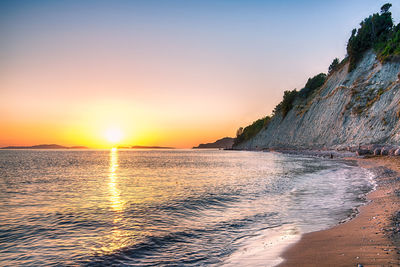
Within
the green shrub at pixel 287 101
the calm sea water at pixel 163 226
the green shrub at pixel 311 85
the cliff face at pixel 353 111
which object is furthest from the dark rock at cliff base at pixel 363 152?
the green shrub at pixel 311 85

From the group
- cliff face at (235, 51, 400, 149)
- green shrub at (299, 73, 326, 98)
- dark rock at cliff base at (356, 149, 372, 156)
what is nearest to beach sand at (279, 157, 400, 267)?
dark rock at cliff base at (356, 149, 372, 156)

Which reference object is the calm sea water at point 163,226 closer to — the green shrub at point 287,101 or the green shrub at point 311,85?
the green shrub at point 287,101

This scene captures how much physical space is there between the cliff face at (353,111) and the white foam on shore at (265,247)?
1661 inches

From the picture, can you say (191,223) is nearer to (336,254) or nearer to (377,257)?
(336,254)

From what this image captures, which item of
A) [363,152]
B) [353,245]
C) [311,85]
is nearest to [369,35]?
[311,85]

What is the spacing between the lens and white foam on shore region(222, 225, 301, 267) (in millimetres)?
6082

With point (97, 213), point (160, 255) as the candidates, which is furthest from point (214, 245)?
point (97, 213)

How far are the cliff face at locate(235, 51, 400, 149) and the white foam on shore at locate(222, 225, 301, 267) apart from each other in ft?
138

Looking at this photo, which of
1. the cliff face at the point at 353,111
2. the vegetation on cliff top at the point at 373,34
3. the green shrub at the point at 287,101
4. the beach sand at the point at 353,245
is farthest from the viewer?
the green shrub at the point at 287,101

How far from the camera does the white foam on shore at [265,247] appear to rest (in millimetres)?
6082

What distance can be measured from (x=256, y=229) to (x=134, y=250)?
4093 millimetres

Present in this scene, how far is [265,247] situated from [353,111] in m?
64.4

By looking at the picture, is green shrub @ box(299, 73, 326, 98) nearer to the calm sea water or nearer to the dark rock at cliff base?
the dark rock at cliff base

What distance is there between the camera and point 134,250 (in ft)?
23.9
